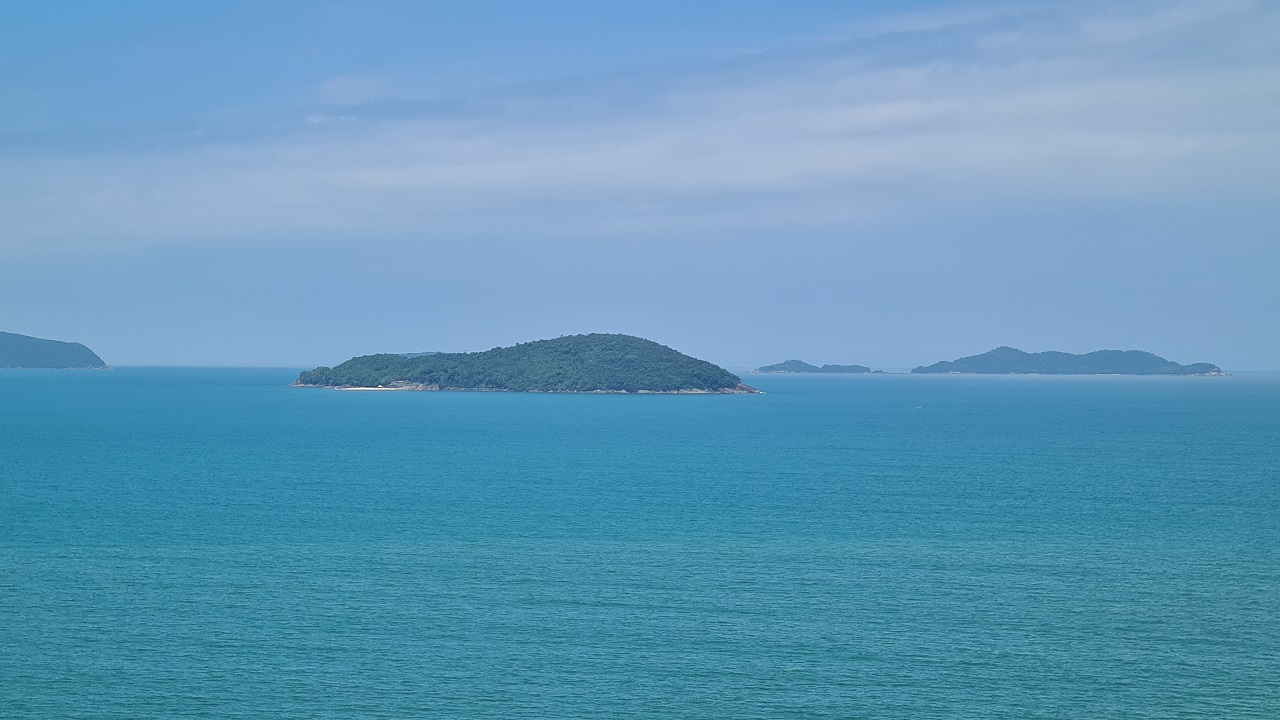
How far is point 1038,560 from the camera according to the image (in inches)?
1442

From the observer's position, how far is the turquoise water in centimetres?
2412

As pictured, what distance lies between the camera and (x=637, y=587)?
3244 centimetres

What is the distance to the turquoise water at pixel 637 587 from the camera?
24125 mm

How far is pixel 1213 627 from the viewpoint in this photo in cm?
2845

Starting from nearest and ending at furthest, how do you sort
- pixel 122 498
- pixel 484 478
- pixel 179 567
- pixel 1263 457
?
pixel 179 567 < pixel 122 498 < pixel 484 478 < pixel 1263 457

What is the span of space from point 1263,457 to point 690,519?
150ft

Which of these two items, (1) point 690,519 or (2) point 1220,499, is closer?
(1) point 690,519

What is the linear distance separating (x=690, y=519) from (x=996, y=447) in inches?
1646

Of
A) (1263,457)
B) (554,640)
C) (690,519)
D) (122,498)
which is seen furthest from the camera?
(1263,457)

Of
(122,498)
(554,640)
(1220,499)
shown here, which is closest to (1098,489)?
(1220,499)

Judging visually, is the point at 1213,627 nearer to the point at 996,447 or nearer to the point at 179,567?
the point at 179,567

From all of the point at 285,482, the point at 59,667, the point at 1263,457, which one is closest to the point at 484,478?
the point at 285,482

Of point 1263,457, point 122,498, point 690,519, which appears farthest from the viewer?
point 1263,457

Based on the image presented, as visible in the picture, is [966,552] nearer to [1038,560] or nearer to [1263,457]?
[1038,560]
